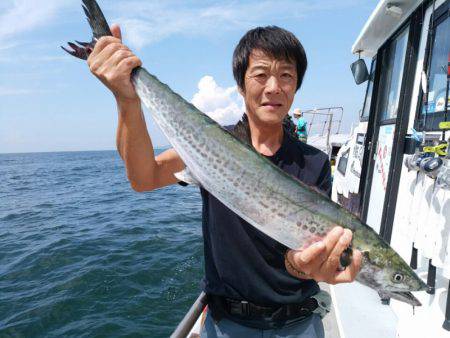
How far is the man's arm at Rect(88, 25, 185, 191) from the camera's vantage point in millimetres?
1981

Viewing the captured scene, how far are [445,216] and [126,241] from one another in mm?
9704

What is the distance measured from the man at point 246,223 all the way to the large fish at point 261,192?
0.45 ft

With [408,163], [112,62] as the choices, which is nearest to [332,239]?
[112,62]

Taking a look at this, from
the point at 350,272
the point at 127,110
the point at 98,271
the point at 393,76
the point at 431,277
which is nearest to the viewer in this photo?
the point at 350,272

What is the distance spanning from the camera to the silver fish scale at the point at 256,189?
1.92 meters

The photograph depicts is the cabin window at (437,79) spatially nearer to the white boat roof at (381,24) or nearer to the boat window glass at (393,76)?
the white boat roof at (381,24)

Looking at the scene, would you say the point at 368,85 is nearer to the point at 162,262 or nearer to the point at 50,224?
the point at 162,262

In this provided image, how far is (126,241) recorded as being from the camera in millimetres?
10711

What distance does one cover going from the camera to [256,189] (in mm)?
1954

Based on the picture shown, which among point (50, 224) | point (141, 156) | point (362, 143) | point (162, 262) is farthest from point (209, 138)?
point (50, 224)

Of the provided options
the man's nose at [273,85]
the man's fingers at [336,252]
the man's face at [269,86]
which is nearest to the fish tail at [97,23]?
the man's face at [269,86]

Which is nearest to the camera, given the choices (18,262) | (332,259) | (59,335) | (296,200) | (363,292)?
(332,259)

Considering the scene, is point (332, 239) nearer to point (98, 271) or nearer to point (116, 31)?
point (116, 31)

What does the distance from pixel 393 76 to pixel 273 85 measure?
433cm
